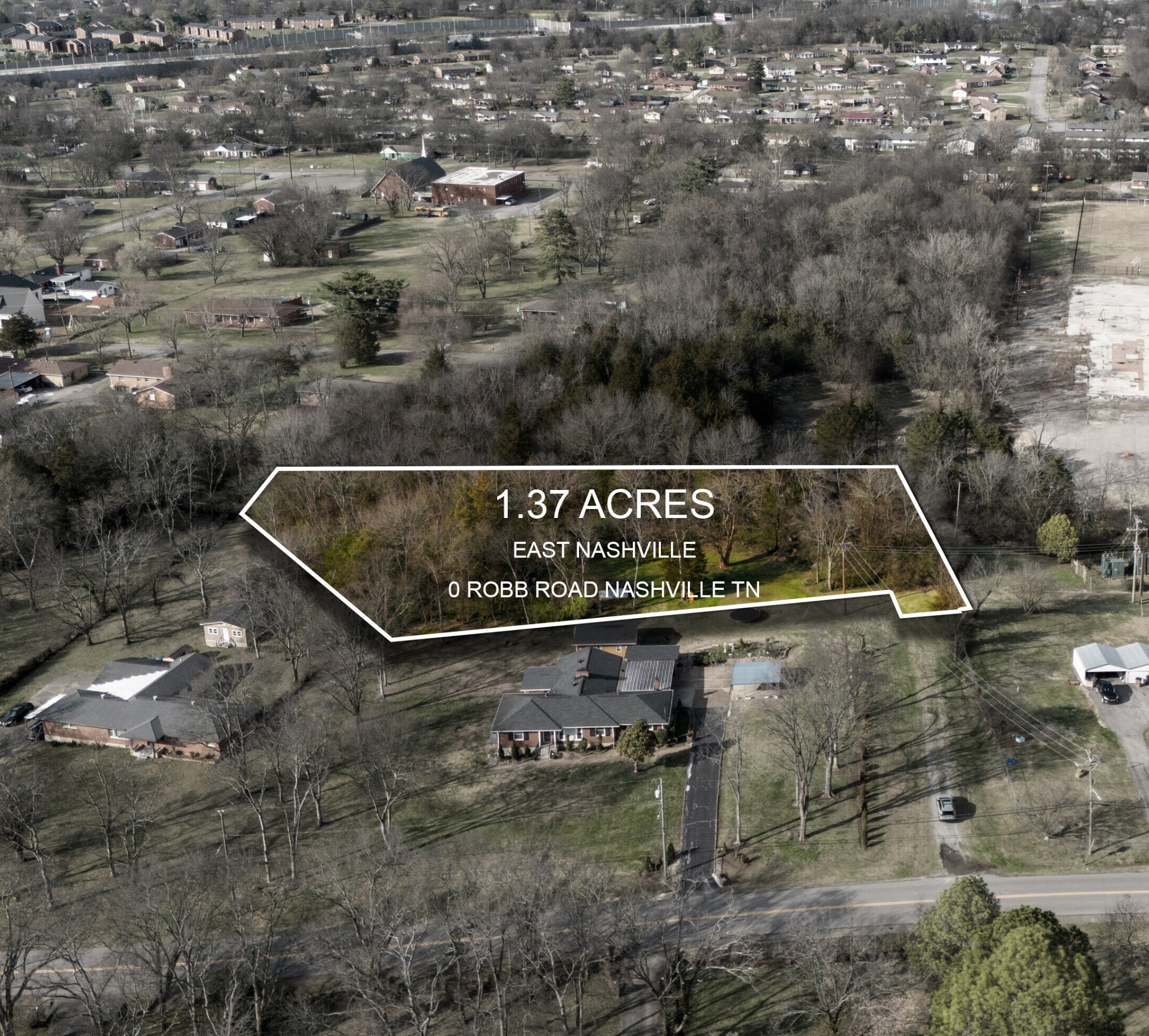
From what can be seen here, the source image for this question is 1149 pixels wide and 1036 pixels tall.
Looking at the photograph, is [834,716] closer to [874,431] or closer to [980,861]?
[980,861]

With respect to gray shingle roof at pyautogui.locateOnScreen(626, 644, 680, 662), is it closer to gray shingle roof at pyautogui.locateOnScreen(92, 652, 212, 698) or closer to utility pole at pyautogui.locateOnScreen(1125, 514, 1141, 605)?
gray shingle roof at pyautogui.locateOnScreen(92, 652, 212, 698)

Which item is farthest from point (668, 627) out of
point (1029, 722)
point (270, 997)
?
point (270, 997)

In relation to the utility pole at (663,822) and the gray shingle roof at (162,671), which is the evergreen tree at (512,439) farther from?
the utility pole at (663,822)

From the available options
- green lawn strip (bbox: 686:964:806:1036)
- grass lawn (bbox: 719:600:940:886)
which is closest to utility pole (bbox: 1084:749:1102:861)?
grass lawn (bbox: 719:600:940:886)

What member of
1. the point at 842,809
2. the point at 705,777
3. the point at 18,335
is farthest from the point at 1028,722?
the point at 18,335

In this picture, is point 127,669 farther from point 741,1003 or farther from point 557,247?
point 557,247

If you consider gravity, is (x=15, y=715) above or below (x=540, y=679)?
below
